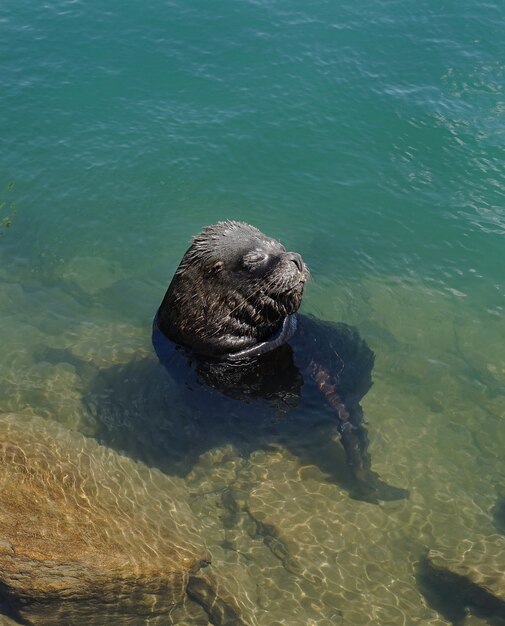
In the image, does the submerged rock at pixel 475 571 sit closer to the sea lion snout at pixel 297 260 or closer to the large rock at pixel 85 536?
the large rock at pixel 85 536

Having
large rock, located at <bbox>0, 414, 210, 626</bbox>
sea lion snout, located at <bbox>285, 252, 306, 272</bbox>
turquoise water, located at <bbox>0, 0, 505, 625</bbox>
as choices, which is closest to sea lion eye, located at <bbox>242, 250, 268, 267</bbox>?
sea lion snout, located at <bbox>285, 252, 306, 272</bbox>

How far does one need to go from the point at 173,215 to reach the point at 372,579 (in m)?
9.81

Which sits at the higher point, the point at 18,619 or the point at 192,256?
the point at 192,256

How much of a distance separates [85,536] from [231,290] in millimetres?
3891

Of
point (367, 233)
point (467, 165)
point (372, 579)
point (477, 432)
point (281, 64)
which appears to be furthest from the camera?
point (281, 64)

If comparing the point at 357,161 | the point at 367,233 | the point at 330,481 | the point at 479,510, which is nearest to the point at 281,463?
the point at 330,481

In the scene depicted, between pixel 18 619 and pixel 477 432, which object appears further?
pixel 477 432

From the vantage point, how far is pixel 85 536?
830 cm

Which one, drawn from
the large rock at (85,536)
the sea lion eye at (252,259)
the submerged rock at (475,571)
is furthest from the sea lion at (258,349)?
the large rock at (85,536)

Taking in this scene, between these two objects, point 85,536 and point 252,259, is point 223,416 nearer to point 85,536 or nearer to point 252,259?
point 252,259

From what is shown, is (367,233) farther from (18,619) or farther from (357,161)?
(18,619)

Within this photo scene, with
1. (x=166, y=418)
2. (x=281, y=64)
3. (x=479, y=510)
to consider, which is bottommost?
(x=479, y=510)

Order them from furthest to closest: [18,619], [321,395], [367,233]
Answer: [367,233] < [321,395] < [18,619]

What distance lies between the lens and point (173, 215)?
1612 cm
